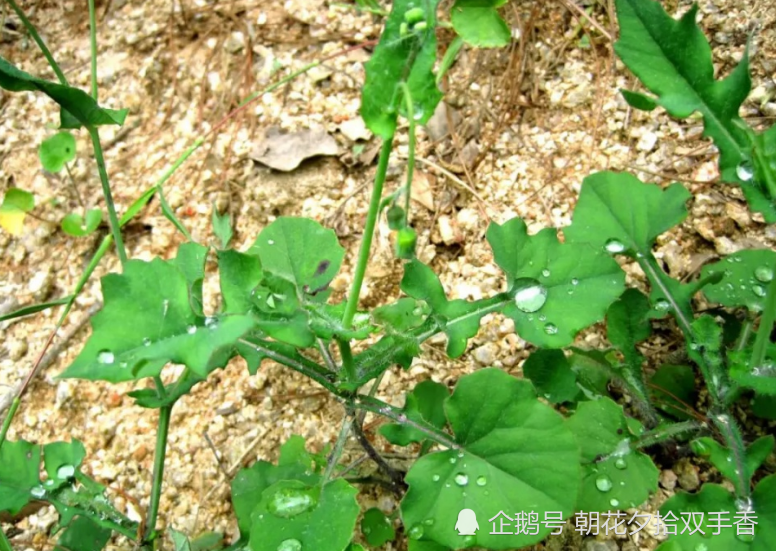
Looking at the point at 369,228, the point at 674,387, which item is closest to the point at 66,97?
the point at 369,228

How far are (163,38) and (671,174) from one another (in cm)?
182

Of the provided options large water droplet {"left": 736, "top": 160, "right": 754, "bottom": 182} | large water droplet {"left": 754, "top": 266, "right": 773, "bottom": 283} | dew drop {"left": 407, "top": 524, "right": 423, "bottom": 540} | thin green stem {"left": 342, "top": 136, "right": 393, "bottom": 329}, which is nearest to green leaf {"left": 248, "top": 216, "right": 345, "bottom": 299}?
thin green stem {"left": 342, "top": 136, "right": 393, "bottom": 329}

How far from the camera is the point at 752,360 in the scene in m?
1.24

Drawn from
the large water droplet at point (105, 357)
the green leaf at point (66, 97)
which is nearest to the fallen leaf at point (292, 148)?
the green leaf at point (66, 97)

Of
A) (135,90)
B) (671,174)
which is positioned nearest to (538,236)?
(671,174)

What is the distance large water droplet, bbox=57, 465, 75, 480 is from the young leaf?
3.24 ft

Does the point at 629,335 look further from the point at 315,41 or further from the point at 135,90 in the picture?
the point at 135,90

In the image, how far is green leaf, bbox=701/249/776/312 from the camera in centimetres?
143

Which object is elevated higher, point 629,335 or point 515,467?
point 629,335

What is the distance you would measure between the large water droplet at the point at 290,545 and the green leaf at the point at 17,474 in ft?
2.16

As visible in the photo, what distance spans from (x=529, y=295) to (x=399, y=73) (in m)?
0.63

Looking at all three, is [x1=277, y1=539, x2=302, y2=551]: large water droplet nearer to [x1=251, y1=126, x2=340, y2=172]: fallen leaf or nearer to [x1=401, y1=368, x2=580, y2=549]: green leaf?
[x1=401, y1=368, x2=580, y2=549]: green leaf

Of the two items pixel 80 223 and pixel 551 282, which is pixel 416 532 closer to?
pixel 551 282

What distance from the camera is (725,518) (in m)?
1.20
